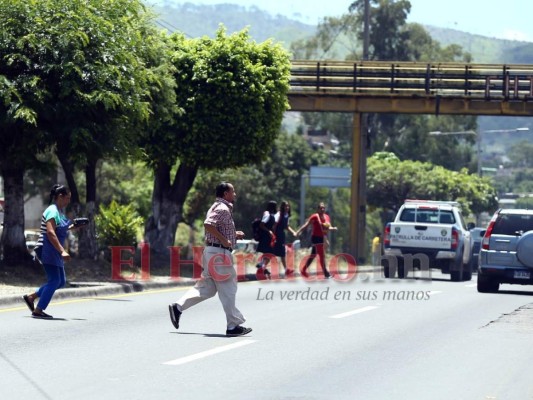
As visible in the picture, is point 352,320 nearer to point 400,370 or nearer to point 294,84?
point 400,370

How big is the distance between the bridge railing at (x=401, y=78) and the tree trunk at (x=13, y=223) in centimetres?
2075

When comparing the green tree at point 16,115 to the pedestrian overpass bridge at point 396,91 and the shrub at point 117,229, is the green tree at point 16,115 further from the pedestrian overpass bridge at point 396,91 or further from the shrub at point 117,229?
the pedestrian overpass bridge at point 396,91

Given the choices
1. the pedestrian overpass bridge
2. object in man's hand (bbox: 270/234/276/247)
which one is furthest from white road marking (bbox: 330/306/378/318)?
the pedestrian overpass bridge

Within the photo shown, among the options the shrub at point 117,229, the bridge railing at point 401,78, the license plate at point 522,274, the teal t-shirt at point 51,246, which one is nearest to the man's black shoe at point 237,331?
the teal t-shirt at point 51,246

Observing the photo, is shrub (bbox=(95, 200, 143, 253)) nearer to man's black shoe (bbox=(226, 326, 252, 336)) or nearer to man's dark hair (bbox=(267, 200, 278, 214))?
man's dark hair (bbox=(267, 200, 278, 214))

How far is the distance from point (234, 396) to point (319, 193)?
57.9 m

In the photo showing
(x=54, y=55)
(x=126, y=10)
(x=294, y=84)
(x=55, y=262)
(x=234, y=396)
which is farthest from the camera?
(x=294, y=84)

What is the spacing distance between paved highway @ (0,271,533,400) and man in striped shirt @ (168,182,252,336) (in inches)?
11.6

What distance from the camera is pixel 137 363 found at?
11531mm

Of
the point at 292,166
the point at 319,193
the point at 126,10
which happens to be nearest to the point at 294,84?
the point at 126,10

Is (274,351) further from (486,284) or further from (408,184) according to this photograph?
(408,184)

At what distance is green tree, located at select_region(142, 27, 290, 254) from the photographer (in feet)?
96.6

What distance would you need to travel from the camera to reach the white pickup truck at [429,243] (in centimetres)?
2939

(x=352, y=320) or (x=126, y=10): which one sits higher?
(x=126, y=10)
